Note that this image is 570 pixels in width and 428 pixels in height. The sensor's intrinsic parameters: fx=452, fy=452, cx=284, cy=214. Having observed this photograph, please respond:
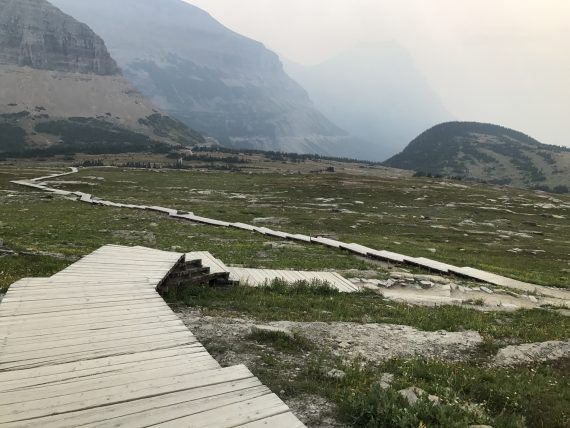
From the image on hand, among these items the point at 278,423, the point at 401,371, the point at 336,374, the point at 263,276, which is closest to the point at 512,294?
the point at 263,276

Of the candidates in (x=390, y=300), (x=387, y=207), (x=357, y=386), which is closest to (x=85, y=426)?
(x=357, y=386)

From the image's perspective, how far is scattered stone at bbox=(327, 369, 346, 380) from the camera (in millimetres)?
10438

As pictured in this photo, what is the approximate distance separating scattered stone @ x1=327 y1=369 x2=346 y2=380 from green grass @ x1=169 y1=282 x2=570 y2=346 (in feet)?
15.6

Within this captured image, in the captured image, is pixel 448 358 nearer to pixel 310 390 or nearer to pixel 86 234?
pixel 310 390

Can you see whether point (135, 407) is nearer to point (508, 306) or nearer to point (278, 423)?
point (278, 423)

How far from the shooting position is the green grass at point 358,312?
631 inches

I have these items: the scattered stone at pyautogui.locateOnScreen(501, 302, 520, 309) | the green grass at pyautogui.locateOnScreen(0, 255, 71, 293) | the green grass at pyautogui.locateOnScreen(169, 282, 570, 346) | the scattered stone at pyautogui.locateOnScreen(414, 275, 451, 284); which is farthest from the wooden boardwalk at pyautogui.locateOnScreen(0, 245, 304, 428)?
the scattered stone at pyautogui.locateOnScreen(414, 275, 451, 284)

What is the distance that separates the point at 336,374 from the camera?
418 inches

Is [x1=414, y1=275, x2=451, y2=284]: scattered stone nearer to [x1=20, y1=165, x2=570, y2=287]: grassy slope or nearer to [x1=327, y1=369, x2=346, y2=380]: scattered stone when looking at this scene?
[x1=20, y1=165, x2=570, y2=287]: grassy slope

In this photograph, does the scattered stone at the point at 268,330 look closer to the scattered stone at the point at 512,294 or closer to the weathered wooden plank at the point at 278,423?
the weathered wooden plank at the point at 278,423

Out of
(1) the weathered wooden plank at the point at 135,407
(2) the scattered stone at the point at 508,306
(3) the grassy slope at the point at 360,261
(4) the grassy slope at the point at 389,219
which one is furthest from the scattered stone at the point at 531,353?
(4) the grassy slope at the point at 389,219

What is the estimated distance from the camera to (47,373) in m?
8.13

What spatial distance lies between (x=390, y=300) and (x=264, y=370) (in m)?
11.6

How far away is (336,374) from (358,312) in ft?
22.9
